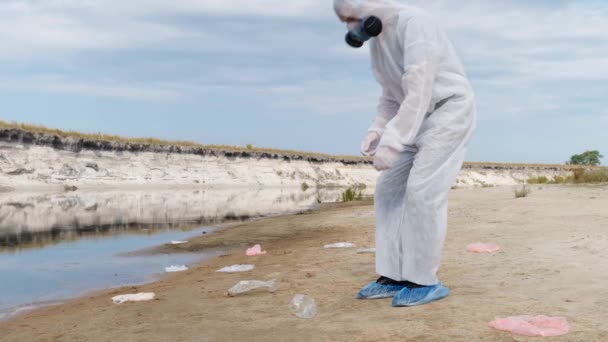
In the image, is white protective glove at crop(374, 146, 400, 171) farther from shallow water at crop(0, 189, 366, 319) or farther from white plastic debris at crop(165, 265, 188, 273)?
white plastic debris at crop(165, 265, 188, 273)

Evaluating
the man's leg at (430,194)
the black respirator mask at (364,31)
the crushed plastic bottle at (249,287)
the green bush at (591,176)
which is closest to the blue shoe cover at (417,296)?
the man's leg at (430,194)

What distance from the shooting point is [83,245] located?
384 inches

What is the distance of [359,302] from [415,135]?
1183 millimetres

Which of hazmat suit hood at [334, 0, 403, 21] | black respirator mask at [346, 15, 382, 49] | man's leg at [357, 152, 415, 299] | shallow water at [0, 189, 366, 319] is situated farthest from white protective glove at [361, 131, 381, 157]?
shallow water at [0, 189, 366, 319]

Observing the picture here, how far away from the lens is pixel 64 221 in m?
13.6

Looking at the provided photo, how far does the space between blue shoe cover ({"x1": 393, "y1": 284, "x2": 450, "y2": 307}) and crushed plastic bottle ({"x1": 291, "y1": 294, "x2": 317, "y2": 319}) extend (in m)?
0.52

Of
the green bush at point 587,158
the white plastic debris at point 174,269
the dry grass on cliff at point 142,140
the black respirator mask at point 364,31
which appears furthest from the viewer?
the green bush at point 587,158

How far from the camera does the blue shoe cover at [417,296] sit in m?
3.63

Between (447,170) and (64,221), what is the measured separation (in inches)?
468

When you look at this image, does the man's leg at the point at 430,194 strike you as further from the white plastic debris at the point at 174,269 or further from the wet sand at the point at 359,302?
the white plastic debris at the point at 174,269

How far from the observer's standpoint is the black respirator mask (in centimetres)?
371

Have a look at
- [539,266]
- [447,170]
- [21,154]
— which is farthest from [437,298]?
[21,154]

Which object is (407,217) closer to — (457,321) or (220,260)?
(457,321)

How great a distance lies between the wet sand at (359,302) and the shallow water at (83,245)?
0.65 m
